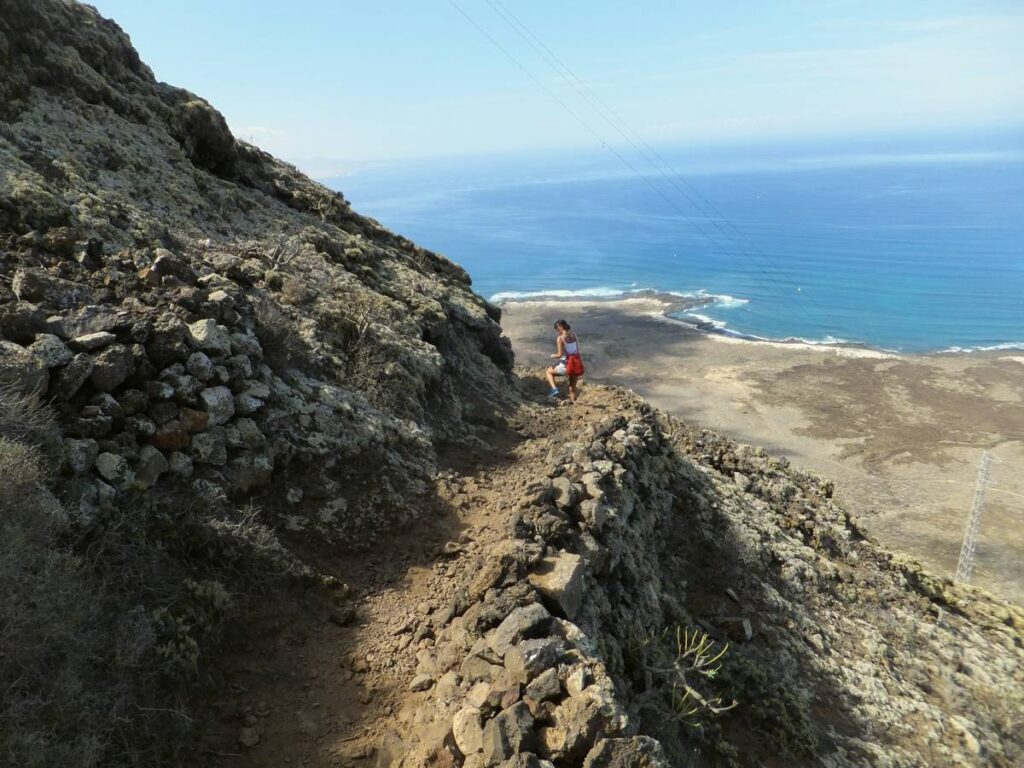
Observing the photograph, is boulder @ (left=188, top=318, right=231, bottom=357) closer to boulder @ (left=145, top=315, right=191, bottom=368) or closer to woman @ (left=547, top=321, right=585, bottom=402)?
boulder @ (left=145, top=315, right=191, bottom=368)

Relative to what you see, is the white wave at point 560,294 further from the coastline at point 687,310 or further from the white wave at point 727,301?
the white wave at point 727,301

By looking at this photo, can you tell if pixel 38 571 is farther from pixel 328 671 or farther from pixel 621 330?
pixel 621 330

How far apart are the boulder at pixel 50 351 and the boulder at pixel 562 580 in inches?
191

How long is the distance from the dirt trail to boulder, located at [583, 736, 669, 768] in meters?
1.53

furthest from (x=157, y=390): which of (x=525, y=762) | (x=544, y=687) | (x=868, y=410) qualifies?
(x=868, y=410)

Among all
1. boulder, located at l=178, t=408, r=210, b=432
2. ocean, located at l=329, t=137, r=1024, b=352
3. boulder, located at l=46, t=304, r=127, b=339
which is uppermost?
ocean, located at l=329, t=137, r=1024, b=352

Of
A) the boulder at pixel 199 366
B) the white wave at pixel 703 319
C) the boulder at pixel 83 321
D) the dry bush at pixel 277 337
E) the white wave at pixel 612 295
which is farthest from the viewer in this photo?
the white wave at pixel 612 295

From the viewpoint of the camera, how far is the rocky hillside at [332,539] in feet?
14.6

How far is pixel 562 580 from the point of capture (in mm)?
5723

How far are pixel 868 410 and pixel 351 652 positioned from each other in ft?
144

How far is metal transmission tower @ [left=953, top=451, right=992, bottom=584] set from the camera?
79.2 ft

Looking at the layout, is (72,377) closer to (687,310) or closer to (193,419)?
(193,419)

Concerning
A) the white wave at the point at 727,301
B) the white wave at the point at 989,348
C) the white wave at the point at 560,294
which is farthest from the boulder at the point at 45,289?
the white wave at the point at 727,301

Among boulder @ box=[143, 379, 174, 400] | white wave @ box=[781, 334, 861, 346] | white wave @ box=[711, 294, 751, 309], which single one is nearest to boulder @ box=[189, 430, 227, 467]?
boulder @ box=[143, 379, 174, 400]
